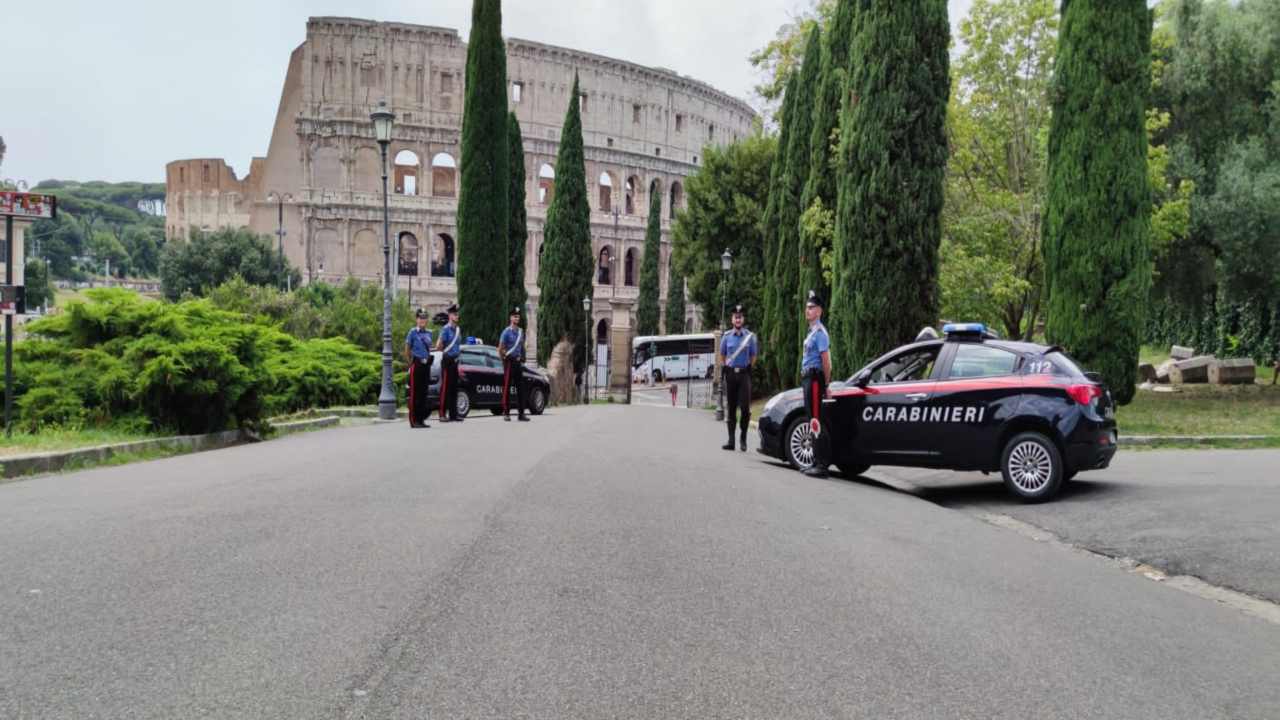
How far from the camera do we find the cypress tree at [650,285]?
77875 millimetres

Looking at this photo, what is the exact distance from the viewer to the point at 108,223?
165 metres

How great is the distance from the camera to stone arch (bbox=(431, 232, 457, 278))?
2992 inches

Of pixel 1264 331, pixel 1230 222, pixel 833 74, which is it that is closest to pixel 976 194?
pixel 833 74

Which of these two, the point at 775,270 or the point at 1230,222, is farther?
the point at 775,270

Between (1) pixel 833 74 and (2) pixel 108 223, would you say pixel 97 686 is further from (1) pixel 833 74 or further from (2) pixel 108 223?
(2) pixel 108 223

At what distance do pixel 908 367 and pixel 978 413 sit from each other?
1.23 metres

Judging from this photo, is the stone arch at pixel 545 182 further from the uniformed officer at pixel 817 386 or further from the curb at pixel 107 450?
the uniformed officer at pixel 817 386

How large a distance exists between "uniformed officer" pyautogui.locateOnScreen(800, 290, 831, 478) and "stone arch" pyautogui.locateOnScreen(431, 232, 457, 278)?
6556 cm

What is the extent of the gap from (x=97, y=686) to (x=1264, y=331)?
3757cm

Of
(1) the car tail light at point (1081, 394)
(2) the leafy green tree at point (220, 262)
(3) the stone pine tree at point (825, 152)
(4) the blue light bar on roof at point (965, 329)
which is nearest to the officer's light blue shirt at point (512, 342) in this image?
(4) the blue light bar on roof at point (965, 329)

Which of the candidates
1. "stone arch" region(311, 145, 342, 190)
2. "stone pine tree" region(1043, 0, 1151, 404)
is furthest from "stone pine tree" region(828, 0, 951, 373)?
"stone arch" region(311, 145, 342, 190)

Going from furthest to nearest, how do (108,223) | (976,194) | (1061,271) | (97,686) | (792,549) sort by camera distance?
(108,223), (976,194), (1061,271), (792,549), (97,686)

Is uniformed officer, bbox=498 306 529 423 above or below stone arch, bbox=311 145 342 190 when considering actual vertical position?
below

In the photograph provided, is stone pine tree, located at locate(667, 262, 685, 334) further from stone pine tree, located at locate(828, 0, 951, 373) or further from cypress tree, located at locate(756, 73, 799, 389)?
stone pine tree, located at locate(828, 0, 951, 373)
